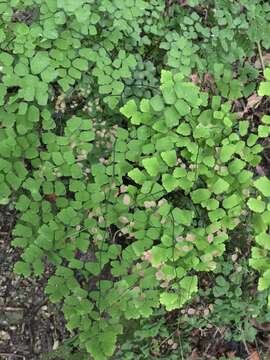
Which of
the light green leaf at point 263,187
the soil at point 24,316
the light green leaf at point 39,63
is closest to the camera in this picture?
the light green leaf at point 263,187

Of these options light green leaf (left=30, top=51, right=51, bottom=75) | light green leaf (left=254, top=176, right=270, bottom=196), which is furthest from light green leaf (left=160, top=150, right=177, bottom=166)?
light green leaf (left=30, top=51, right=51, bottom=75)

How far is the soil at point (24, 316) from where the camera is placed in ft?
7.97

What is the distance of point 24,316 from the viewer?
2451mm

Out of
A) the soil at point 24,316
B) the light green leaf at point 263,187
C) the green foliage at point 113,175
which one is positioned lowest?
the soil at point 24,316

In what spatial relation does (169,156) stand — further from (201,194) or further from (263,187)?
(263,187)

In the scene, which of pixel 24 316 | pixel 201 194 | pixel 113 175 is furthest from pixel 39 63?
pixel 24 316

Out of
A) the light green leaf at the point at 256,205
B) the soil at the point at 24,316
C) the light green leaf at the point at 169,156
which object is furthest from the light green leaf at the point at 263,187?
the soil at the point at 24,316

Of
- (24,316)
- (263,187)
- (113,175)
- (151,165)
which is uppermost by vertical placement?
(263,187)

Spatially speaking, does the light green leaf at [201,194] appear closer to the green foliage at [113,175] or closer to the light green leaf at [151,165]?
the green foliage at [113,175]

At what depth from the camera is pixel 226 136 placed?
186 centimetres

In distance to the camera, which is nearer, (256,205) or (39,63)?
(256,205)

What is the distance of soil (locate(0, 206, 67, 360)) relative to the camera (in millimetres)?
2430

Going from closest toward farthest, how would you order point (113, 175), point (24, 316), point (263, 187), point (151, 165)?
point (263, 187) < point (151, 165) < point (113, 175) < point (24, 316)

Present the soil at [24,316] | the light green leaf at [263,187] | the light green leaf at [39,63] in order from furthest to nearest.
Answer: the soil at [24,316] → the light green leaf at [39,63] → the light green leaf at [263,187]
